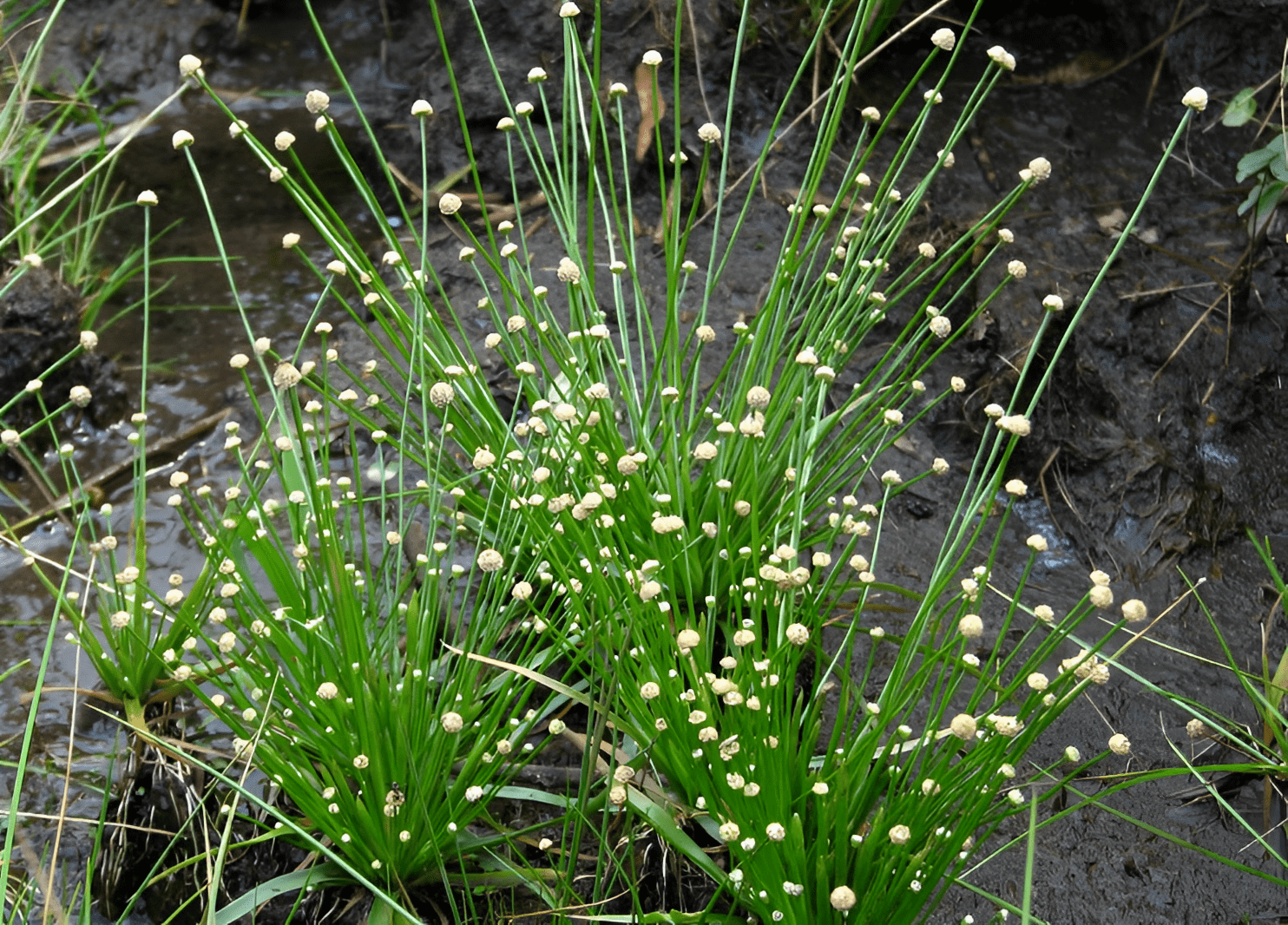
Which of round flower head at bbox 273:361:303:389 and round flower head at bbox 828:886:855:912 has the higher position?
round flower head at bbox 273:361:303:389

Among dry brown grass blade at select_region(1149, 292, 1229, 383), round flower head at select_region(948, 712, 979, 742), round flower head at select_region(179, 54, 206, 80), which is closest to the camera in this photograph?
round flower head at select_region(948, 712, 979, 742)

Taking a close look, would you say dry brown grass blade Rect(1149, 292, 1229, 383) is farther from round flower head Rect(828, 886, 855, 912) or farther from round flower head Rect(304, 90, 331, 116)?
round flower head Rect(304, 90, 331, 116)

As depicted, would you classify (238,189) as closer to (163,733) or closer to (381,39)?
(381,39)

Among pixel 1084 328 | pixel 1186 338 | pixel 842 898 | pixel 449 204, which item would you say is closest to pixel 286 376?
pixel 449 204

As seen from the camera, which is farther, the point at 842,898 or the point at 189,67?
the point at 189,67

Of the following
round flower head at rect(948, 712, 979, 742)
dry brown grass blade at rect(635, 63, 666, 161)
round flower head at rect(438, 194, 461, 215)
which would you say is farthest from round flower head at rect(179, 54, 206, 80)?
dry brown grass blade at rect(635, 63, 666, 161)

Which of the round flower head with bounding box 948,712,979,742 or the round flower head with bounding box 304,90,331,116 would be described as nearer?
the round flower head with bounding box 948,712,979,742

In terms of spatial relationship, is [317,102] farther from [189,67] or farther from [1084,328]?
[1084,328]

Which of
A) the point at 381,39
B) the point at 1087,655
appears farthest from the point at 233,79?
the point at 1087,655

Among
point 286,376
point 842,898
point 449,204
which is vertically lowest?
point 842,898
